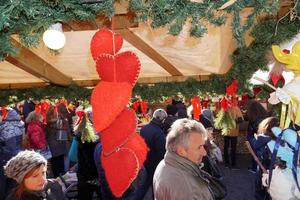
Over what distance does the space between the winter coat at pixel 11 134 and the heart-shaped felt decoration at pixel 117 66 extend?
4107 mm

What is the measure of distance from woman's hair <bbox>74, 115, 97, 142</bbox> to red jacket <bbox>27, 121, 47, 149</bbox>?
1408mm

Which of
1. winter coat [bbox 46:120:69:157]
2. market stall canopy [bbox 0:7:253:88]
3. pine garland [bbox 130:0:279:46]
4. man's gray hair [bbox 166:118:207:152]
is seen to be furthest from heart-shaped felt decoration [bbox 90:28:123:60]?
winter coat [bbox 46:120:69:157]

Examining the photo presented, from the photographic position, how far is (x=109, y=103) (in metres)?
1.81

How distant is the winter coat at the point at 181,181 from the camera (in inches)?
94.9

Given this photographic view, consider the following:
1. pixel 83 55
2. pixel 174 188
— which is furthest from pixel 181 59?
pixel 174 188

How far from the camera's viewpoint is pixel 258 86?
13.3ft

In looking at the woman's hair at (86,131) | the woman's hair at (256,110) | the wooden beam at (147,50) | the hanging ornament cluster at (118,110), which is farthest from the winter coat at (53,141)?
the hanging ornament cluster at (118,110)

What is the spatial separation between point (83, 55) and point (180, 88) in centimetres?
144

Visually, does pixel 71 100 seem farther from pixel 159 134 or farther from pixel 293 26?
pixel 293 26

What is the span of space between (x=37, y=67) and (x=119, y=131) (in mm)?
2868

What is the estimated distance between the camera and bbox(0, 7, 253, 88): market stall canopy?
11.5 ft

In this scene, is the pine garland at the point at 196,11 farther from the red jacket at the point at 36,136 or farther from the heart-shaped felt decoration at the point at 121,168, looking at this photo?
the red jacket at the point at 36,136

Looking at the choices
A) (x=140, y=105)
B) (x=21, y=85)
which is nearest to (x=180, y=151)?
(x=21, y=85)

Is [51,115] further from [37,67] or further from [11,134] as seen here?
[37,67]
